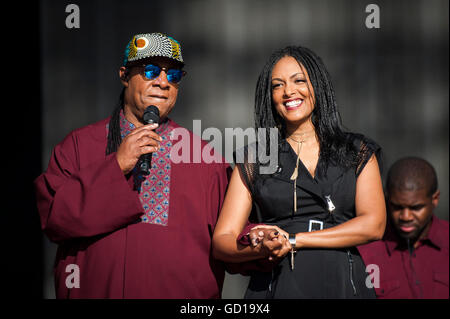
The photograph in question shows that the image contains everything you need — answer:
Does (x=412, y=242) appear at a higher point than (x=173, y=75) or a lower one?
lower

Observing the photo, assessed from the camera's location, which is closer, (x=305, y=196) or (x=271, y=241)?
(x=271, y=241)

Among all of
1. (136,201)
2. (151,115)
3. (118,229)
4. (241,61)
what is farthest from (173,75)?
(241,61)

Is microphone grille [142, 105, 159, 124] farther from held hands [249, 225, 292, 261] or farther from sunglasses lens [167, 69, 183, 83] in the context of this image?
held hands [249, 225, 292, 261]

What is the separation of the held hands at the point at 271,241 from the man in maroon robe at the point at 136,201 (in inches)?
16.2

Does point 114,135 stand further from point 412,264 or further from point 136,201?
point 412,264

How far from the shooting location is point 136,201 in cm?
246

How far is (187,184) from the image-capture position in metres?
2.70

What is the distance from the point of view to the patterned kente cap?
8.70ft

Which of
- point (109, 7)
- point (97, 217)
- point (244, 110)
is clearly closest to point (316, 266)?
point (97, 217)

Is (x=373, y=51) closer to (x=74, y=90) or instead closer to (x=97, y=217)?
(x=74, y=90)

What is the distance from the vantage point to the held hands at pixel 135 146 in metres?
2.43

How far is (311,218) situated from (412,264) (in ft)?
4.49

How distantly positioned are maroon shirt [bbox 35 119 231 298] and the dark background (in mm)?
1725

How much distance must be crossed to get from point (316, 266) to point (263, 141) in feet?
2.01
